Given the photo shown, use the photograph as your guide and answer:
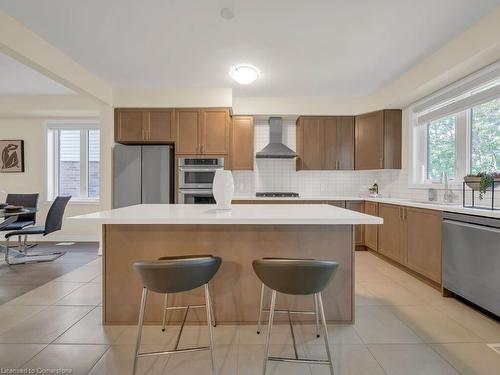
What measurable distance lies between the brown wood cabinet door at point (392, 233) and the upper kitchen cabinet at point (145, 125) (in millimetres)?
3356

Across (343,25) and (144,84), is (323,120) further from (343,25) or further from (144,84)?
Answer: (144,84)

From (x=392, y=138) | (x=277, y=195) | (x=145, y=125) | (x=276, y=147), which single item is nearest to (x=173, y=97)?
(x=145, y=125)

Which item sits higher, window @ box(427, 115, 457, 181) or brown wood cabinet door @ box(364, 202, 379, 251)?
window @ box(427, 115, 457, 181)

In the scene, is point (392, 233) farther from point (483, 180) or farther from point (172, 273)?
point (172, 273)

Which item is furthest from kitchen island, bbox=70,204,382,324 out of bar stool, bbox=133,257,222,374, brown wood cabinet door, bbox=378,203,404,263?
brown wood cabinet door, bbox=378,203,404,263

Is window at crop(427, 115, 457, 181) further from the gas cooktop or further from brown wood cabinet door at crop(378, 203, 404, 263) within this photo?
the gas cooktop

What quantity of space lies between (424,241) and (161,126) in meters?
3.88

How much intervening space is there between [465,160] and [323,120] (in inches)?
82.8

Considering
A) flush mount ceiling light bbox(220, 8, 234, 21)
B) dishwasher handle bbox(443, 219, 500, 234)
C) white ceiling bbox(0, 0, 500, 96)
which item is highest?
white ceiling bbox(0, 0, 500, 96)

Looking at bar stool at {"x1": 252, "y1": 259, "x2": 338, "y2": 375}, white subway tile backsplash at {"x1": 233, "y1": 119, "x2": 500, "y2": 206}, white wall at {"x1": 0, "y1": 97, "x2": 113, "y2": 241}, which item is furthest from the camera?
white wall at {"x1": 0, "y1": 97, "x2": 113, "y2": 241}

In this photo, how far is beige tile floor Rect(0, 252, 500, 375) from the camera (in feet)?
5.25

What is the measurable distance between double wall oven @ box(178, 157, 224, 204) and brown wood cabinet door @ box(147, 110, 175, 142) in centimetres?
45

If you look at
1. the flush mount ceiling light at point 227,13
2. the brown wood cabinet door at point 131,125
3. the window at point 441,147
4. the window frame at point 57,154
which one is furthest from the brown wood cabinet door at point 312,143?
the window frame at point 57,154

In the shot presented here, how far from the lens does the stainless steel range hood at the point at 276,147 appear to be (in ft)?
14.5
